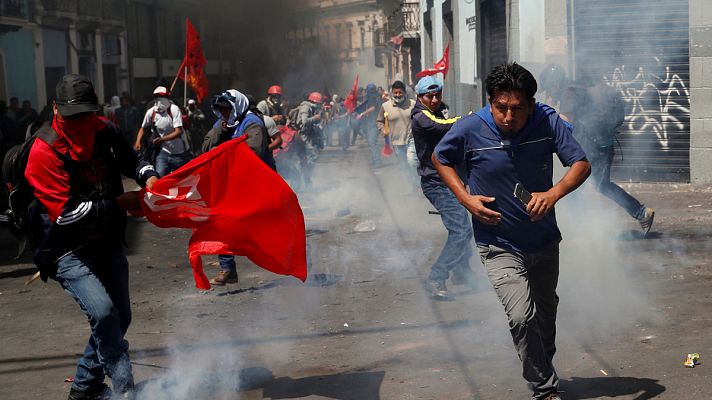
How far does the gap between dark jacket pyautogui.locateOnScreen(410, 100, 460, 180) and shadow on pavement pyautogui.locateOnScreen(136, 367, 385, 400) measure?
2.40m

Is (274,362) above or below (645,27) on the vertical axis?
below

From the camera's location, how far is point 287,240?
518 centimetres

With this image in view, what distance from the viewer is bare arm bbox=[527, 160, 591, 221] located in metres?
A: 4.45

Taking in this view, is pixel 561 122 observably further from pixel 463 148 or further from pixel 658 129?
pixel 658 129

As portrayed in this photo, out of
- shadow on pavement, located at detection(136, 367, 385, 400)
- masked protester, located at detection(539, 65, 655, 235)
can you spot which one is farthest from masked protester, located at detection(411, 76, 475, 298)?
masked protester, located at detection(539, 65, 655, 235)

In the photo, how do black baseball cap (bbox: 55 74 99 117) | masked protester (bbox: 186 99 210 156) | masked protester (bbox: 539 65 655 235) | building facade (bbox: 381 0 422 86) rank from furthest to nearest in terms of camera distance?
building facade (bbox: 381 0 422 86) < masked protester (bbox: 186 99 210 156) < masked protester (bbox: 539 65 655 235) < black baseball cap (bbox: 55 74 99 117)

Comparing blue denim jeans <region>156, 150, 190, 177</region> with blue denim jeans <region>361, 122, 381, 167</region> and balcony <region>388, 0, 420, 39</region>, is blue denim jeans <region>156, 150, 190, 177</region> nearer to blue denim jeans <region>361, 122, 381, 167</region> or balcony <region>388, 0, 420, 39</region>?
blue denim jeans <region>361, 122, 381, 167</region>

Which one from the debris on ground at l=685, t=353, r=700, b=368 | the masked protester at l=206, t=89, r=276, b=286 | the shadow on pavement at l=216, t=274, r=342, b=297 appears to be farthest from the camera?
the shadow on pavement at l=216, t=274, r=342, b=297

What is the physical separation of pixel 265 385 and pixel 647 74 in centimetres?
912

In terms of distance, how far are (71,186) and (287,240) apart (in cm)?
114

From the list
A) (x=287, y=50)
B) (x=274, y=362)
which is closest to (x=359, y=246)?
(x=274, y=362)

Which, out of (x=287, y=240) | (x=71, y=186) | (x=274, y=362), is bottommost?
(x=274, y=362)

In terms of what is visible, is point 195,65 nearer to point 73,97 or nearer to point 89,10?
point 73,97

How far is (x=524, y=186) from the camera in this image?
15.2 feet
